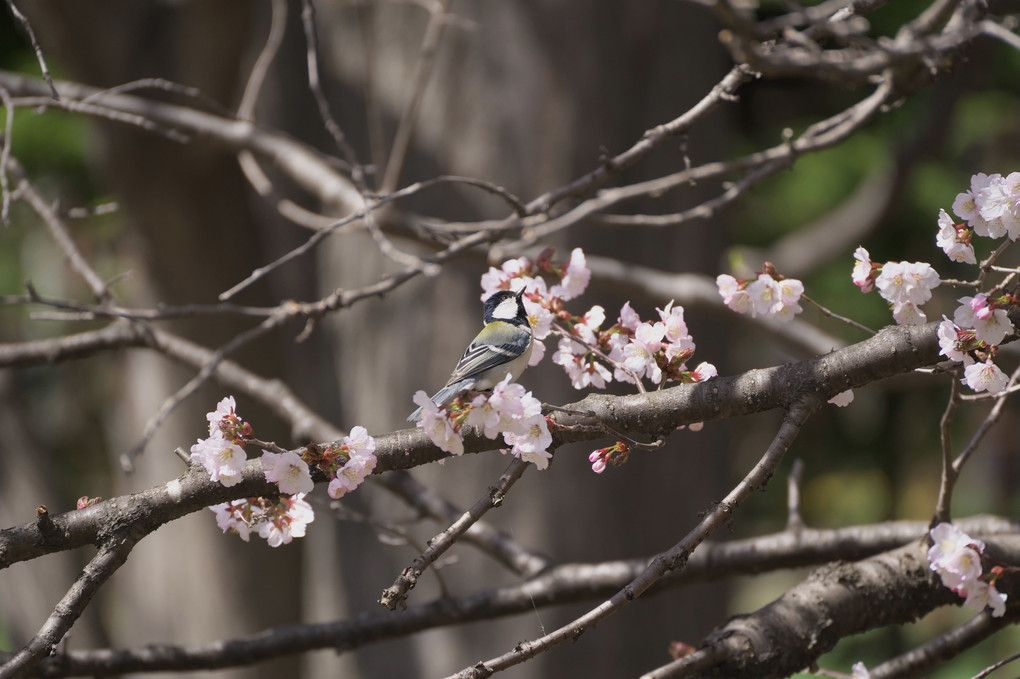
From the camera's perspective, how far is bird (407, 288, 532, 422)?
1.31 m

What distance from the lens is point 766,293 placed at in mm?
1306

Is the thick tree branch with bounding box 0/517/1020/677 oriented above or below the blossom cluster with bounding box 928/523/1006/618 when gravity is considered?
above

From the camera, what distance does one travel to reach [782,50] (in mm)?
1231

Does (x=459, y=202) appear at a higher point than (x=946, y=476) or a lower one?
higher

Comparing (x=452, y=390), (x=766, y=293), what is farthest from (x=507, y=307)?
(x=766, y=293)

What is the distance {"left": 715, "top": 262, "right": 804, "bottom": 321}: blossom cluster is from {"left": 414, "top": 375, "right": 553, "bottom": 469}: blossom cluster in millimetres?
394

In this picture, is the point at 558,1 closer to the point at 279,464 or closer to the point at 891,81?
the point at 891,81

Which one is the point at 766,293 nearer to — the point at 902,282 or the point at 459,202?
the point at 902,282

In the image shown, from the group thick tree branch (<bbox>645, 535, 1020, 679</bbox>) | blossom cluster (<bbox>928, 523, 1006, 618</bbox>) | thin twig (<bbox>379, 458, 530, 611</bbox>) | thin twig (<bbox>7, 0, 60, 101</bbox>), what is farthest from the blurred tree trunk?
thin twig (<bbox>379, 458, 530, 611</bbox>)

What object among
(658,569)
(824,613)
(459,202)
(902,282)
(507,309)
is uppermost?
(459,202)

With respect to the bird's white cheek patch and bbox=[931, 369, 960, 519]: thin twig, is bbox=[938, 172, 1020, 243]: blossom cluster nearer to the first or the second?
bbox=[931, 369, 960, 519]: thin twig

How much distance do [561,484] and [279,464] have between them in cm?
200

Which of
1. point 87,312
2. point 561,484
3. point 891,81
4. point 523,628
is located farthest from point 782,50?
point 523,628

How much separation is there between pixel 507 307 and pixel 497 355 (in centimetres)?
20
